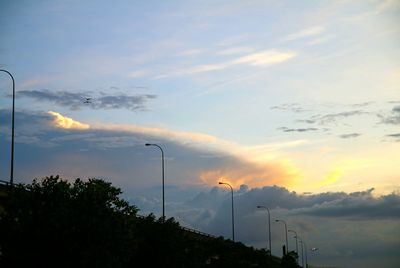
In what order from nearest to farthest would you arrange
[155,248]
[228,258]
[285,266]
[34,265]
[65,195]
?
[34,265] < [65,195] < [155,248] < [228,258] < [285,266]

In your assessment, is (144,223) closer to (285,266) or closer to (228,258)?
(228,258)

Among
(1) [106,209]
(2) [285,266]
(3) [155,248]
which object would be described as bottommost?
(2) [285,266]

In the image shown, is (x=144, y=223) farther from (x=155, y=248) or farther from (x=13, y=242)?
(x=13, y=242)

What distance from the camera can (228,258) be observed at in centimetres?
8762

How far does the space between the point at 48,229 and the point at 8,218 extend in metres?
2.62

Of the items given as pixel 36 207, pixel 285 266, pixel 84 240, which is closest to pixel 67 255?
pixel 84 240

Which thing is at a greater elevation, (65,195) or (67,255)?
(65,195)

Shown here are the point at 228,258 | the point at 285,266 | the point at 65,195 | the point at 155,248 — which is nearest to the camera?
the point at 65,195

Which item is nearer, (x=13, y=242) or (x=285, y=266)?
(x=13, y=242)

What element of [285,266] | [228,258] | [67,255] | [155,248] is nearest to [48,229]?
[67,255]

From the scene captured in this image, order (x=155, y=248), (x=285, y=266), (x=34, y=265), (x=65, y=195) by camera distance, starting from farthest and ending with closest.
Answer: (x=285, y=266) < (x=155, y=248) < (x=65, y=195) < (x=34, y=265)

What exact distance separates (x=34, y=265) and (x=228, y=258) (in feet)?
192

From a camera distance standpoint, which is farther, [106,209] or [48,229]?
[106,209]

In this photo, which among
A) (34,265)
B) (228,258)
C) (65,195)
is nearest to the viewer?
(34,265)
